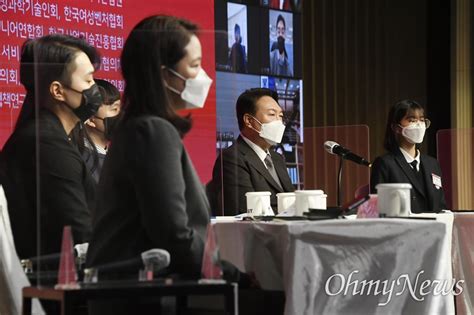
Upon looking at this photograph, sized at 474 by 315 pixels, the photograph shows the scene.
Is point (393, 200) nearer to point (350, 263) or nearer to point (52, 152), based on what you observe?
point (350, 263)

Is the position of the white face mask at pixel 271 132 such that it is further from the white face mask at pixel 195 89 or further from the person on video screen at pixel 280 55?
the person on video screen at pixel 280 55

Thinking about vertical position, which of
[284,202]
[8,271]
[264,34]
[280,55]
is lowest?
[8,271]

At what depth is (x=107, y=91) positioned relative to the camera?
2887 mm

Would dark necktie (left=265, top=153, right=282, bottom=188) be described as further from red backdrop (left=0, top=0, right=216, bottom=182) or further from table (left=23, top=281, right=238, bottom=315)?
table (left=23, top=281, right=238, bottom=315)

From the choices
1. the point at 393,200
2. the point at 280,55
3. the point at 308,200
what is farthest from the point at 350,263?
the point at 280,55

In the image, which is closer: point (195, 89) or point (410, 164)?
point (195, 89)

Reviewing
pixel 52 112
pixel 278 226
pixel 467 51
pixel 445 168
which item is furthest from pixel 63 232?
pixel 467 51

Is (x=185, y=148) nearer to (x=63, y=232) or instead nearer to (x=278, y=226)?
(x=63, y=232)

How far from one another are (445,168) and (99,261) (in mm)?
3498

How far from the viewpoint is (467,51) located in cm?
973

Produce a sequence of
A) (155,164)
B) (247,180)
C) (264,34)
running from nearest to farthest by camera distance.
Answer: (155,164) → (247,180) → (264,34)

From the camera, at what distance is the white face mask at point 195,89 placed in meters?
2.55

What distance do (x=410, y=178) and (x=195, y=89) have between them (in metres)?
2.86

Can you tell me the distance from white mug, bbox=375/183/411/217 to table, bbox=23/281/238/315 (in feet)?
3.09
